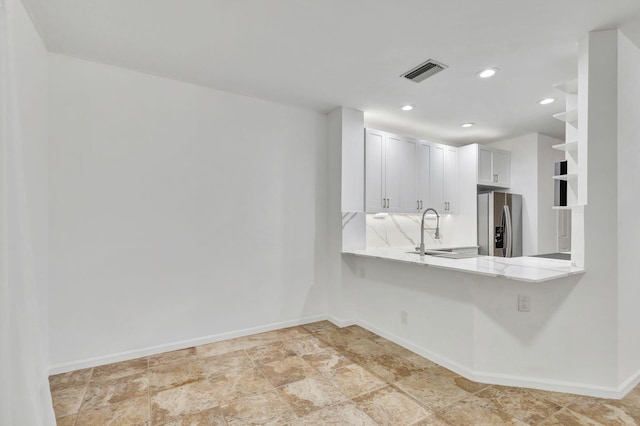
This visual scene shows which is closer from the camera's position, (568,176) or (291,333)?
(568,176)

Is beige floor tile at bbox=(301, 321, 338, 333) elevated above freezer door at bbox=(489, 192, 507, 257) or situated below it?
below

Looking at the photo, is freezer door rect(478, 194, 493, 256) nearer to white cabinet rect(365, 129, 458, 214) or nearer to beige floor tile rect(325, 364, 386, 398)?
white cabinet rect(365, 129, 458, 214)

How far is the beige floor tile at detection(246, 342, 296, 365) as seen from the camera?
2.90m

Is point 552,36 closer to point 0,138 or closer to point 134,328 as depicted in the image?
point 0,138

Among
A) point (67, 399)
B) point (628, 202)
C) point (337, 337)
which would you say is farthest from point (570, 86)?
point (67, 399)

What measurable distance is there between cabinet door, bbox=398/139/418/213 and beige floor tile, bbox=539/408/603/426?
268 centimetres

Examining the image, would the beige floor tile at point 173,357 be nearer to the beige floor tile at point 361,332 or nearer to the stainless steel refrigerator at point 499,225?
the beige floor tile at point 361,332

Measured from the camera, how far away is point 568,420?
1.99 meters

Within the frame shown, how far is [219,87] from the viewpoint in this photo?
323cm

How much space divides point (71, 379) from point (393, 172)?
3920 millimetres

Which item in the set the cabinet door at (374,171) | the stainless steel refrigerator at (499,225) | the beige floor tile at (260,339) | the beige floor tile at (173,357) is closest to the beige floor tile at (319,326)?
the beige floor tile at (260,339)

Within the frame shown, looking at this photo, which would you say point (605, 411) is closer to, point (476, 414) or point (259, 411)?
point (476, 414)

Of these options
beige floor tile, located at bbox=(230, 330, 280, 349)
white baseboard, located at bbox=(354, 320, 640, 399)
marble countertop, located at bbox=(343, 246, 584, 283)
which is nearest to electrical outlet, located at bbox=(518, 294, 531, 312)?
marble countertop, located at bbox=(343, 246, 584, 283)

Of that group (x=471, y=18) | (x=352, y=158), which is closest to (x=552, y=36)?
(x=471, y=18)
